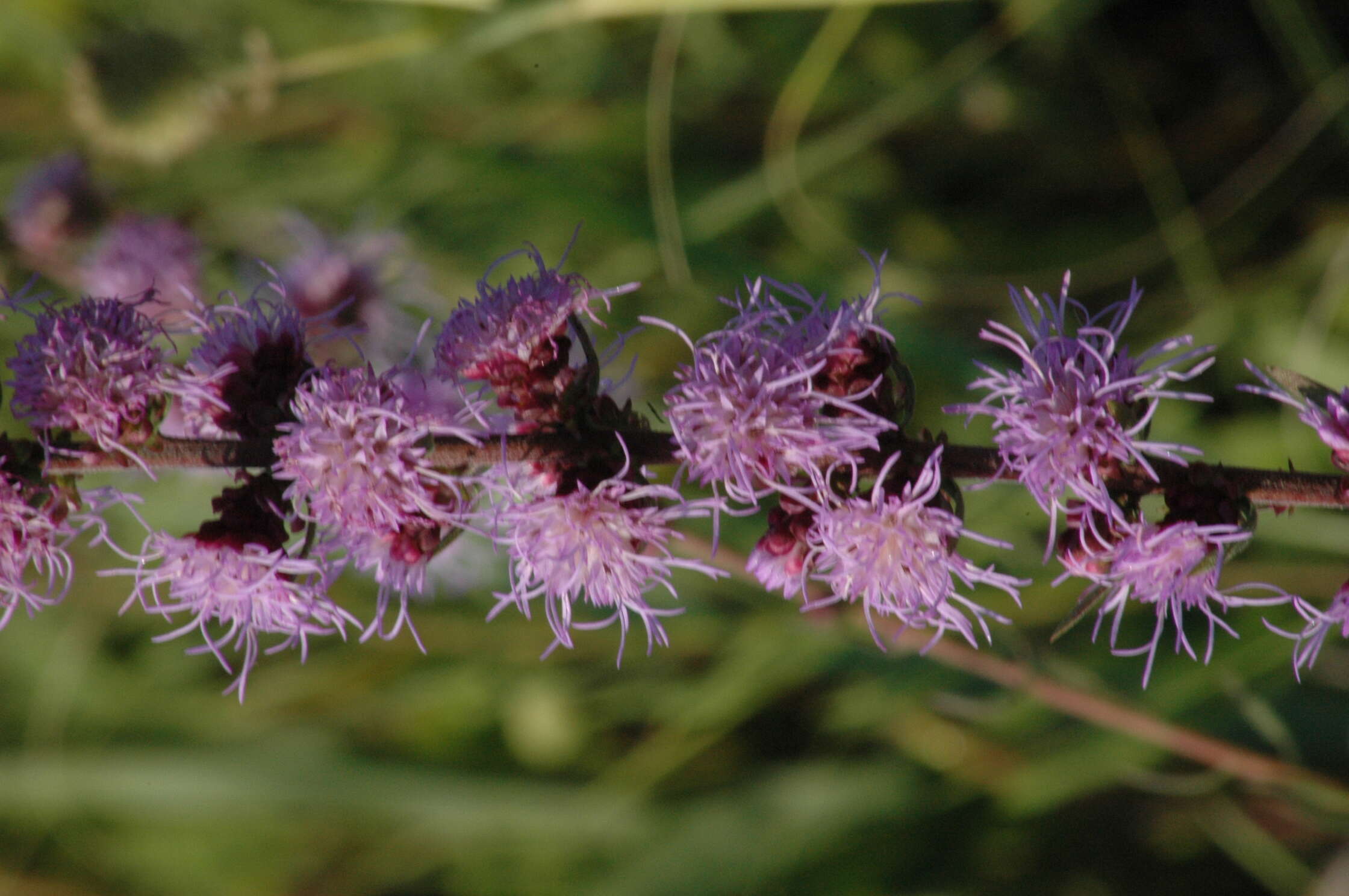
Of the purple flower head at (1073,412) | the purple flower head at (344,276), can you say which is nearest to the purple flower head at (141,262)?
the purple flower head at (344,276)

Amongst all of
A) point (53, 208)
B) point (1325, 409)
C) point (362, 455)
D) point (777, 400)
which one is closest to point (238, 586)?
point (362, 455)

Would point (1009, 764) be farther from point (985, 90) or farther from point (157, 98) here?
point (157, 98)

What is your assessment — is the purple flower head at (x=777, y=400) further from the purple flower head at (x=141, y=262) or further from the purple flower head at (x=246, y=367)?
the purple flower head at (x=141, y=262)

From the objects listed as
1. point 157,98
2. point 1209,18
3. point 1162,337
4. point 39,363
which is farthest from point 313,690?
point 1209,18

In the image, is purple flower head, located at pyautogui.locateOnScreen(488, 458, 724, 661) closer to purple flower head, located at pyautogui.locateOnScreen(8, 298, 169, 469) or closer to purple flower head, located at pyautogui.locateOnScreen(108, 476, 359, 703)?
purple flower head, located at pyautogui.locateOnScreen(108, 476, 359, 703)

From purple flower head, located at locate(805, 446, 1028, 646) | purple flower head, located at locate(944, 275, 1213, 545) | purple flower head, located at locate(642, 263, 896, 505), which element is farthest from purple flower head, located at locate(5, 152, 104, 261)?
purple flower head, located at locate(944, 275, 1213, 545)

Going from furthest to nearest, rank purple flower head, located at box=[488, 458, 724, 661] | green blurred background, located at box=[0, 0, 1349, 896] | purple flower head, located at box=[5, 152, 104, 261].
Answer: purple flower head, located at box=[5, 152, 104, 261] < green blurred background, located at box=[0, 0, 1349, 896] < purple flower head, located at box=[488, 458, 724, 661]
